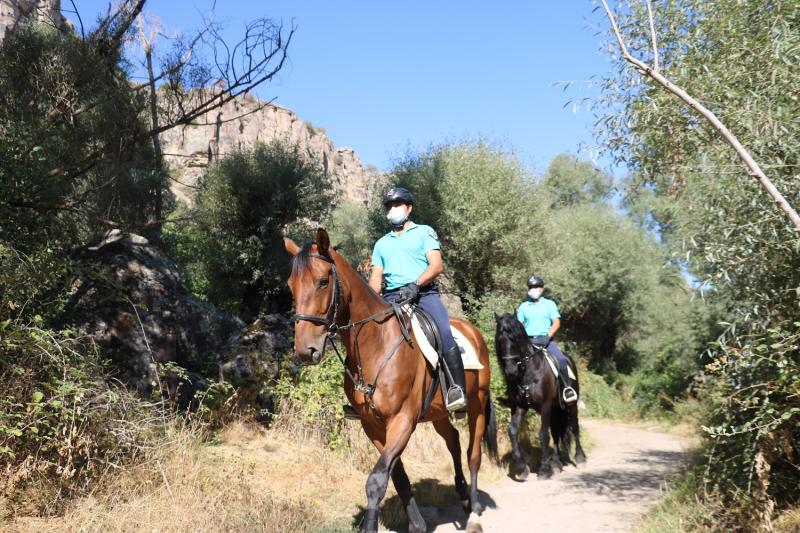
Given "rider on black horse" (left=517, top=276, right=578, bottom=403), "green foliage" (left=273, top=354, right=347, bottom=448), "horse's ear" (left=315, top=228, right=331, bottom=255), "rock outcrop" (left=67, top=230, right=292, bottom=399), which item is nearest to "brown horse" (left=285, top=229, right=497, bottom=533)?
"horse's ear" (left=315, top=228, right=331, bottom=255)

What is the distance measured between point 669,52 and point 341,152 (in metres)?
128

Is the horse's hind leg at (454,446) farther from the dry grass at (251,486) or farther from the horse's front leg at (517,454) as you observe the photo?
the horse's front leg at (517,454)

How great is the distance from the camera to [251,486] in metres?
6.87

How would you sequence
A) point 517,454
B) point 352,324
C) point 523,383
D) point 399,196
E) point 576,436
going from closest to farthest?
point 352,324 < point 399,196 < point 517,454 < point 523,383 < point 576,436

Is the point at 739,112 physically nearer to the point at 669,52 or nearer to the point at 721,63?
the point at 721,63

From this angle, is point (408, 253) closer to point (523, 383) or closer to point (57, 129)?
point (523, 383)

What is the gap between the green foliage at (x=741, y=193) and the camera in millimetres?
5230

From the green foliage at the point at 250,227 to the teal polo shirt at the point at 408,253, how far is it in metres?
13.1

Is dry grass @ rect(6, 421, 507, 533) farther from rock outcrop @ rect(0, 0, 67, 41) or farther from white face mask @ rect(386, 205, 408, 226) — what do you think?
rock outcrop @ rect(0, 0, 67, 41)

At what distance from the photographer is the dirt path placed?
272 inches

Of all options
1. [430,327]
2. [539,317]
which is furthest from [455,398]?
[539,317]

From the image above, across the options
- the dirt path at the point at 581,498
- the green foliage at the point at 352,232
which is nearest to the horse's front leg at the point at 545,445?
the dirt path at the point at 581,498

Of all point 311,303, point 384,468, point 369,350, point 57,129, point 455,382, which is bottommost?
point 384,468

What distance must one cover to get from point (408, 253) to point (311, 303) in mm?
1742
